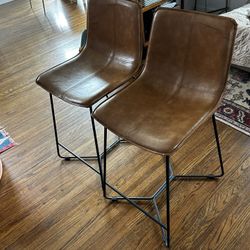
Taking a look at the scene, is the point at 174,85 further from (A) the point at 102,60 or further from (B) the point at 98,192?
(B) the point at 98,192

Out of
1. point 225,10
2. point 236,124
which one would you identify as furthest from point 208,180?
point 225,10

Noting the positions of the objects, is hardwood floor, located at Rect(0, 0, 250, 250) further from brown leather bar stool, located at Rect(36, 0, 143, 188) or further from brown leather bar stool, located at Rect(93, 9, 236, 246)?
brown leather bar stool, located at Rect(36, 0, 143, 188)

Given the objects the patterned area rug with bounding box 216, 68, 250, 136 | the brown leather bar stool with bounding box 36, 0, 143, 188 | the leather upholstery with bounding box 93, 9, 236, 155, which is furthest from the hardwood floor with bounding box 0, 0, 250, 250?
the leather upholstery with bounding box 93, 9, 236, 155

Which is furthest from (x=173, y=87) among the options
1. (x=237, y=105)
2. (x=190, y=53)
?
(x=237, y=105)

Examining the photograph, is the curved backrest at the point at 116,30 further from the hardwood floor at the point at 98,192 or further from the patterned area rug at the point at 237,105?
the patterned area rug at the point at 237,105

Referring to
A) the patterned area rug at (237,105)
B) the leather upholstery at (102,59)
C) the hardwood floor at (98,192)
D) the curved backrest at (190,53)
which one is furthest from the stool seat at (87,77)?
the patterned area rug at (237,105)

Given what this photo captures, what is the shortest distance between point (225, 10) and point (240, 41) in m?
1.10

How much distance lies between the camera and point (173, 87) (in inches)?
54.8

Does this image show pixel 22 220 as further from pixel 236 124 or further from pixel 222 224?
pixel 236 124

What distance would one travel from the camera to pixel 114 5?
4.90ft

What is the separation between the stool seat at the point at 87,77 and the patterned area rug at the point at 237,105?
33.0 inches

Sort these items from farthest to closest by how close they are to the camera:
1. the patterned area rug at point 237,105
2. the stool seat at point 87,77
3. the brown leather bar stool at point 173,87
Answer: the patterned area rug at point 237,105, the stool seat at point 87,77, the brown leather bar stool at point 173,87

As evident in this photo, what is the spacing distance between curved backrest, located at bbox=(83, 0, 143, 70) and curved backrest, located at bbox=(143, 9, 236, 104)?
4.0 inches

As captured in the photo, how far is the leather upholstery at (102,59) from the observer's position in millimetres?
1422
